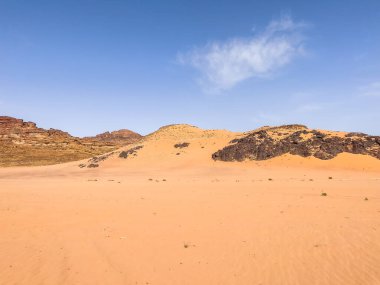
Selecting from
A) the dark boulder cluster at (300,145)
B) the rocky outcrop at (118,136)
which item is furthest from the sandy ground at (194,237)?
the rocky outcrop at (118,136)

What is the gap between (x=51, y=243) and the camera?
32.5 ft

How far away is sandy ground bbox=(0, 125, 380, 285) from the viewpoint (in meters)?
7.33

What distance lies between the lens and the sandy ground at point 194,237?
733 centimetres

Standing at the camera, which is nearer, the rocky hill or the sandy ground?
the sandy ground

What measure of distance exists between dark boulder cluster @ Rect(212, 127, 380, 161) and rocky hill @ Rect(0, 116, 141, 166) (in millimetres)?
39524

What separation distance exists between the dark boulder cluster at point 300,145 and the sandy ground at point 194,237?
55.8ft

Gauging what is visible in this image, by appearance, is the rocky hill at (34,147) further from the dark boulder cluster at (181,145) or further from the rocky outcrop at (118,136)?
the rocky outcrop at (118,136)

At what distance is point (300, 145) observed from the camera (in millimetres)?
37781

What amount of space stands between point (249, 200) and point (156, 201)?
4815 mm

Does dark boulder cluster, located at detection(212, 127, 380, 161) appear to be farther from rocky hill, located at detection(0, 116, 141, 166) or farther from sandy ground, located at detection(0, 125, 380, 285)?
rocky hill, located at detection(0, 116, 141, 166)

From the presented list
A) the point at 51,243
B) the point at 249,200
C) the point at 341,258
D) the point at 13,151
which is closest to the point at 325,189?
the point at 249,200

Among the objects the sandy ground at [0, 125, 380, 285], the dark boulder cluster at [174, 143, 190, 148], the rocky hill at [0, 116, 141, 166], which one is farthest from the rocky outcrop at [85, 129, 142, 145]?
the sandy ground at [0, 125, 380, 285]

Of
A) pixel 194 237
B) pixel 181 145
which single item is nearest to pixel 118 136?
pixel 181 145

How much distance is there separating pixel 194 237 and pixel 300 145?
3043 cm
